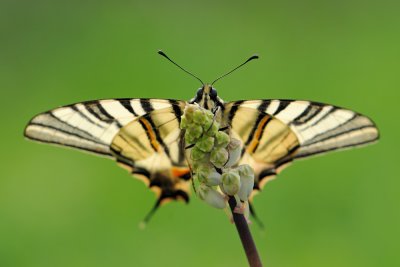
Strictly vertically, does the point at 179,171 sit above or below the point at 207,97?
below

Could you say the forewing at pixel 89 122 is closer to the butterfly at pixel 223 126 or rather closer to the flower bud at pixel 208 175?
the butterfly at pixel 223 126

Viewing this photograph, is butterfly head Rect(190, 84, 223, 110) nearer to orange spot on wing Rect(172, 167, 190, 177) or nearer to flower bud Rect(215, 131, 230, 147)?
orange spot on wing Rect(172, 167, 190, 177)

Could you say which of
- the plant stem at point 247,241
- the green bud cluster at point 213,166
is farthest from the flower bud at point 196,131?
the plant stem at point 247,241

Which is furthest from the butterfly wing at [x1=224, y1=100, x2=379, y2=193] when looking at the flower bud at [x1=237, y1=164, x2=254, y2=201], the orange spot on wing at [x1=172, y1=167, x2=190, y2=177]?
the flower bud at [x1=237, y1=164, x2=254, y2=201]

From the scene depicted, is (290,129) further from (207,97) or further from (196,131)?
(196,131)

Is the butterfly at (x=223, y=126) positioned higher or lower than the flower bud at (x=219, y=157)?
higher

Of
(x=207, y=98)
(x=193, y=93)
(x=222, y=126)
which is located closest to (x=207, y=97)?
(x=207, y=98)
